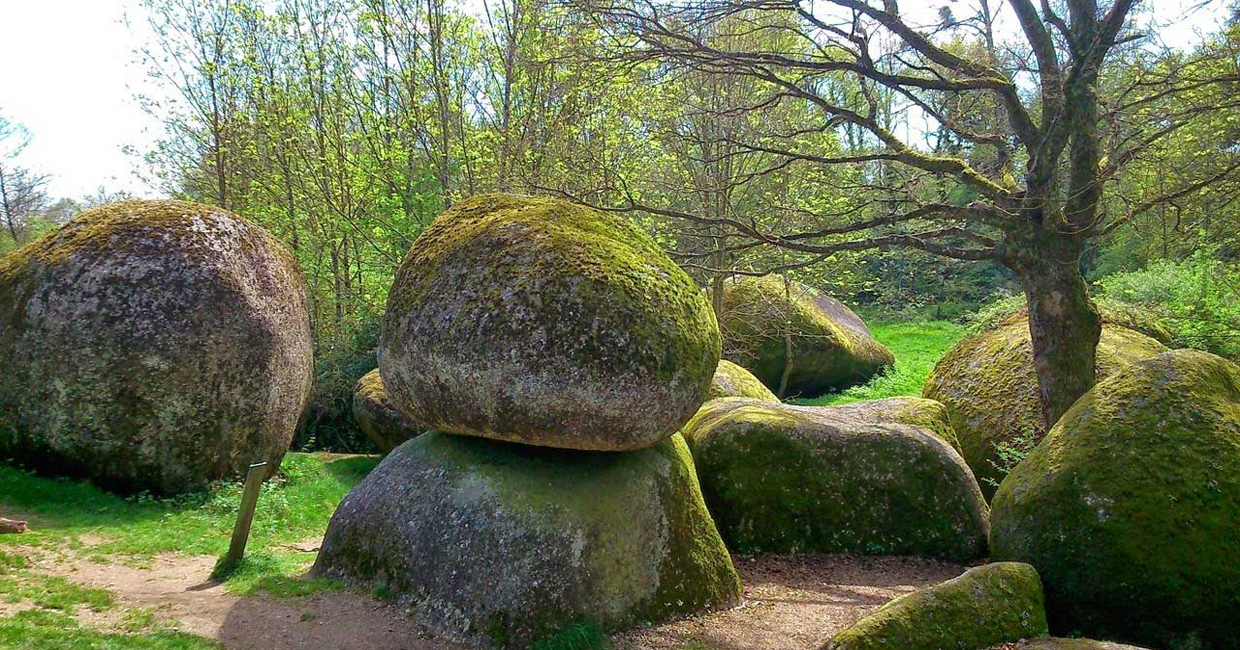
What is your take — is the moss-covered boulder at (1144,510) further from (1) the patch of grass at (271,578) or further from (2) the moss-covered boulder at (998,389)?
(1) the patch of grass at (271,578)

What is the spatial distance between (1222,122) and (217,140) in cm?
1879

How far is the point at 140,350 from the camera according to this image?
31.3 ft

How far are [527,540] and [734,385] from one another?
7143mm

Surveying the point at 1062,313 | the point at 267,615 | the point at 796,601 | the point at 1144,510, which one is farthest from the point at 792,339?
the point at 267,615

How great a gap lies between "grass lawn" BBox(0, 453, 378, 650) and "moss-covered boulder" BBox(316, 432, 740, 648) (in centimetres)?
78

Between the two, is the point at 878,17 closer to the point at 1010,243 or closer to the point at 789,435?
the point at 1010,243

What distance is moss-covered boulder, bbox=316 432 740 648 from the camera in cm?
598

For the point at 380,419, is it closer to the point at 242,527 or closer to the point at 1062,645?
the point at 242,527

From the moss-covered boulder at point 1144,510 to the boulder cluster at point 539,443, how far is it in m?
2.59

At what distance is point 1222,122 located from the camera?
10.5 meters

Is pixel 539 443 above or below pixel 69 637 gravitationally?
above

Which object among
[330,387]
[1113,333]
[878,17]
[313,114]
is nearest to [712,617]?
[878,17]

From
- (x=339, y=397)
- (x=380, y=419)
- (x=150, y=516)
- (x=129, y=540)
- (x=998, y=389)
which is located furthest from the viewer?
(x=339, y=397)

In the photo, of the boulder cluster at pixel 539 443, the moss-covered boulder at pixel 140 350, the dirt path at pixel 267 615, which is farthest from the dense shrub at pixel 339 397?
the boulder cluster at pixel 539 443
